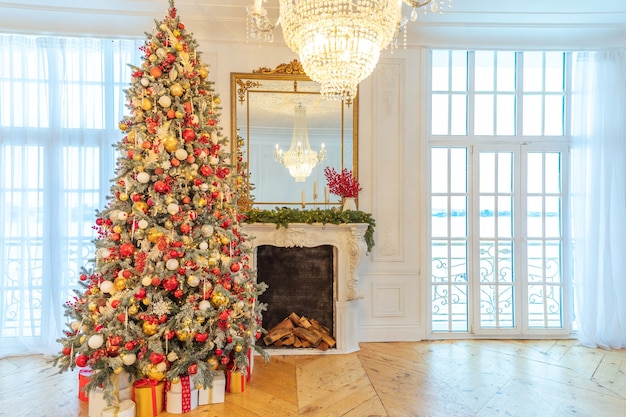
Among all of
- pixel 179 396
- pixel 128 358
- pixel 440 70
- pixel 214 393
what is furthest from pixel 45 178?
pixel 440 70

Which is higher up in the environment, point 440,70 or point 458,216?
point 440,70

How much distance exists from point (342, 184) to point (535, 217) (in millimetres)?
2287

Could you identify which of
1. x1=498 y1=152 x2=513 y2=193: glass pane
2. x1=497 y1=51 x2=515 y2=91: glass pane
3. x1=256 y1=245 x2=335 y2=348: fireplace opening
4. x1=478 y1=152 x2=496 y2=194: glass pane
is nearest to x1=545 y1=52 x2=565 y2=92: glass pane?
x1=497 y1=51 x2=515 y2=91: glass pane

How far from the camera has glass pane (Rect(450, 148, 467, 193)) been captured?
14.1 feet

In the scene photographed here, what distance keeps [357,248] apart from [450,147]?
166 cm

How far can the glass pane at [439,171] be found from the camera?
431 cm

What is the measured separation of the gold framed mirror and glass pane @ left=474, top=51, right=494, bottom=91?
162cm

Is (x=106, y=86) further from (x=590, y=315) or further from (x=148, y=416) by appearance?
(x=590, y=315)

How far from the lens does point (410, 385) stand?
308 cm

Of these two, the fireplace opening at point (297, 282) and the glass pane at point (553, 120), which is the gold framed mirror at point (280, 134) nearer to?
A: the fireplace opening at point (297, 282)

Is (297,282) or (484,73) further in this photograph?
(484,73)

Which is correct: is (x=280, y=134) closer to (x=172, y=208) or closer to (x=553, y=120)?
Answer: (x=172, y=208)

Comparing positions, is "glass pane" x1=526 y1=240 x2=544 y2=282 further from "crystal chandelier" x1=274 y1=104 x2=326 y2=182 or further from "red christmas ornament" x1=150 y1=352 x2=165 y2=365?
"red christmas ornament" x1=150 y1=352 x2=165 y2=365

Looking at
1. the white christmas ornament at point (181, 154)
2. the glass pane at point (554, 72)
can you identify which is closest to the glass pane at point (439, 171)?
the glass pane at point (554, 72)
